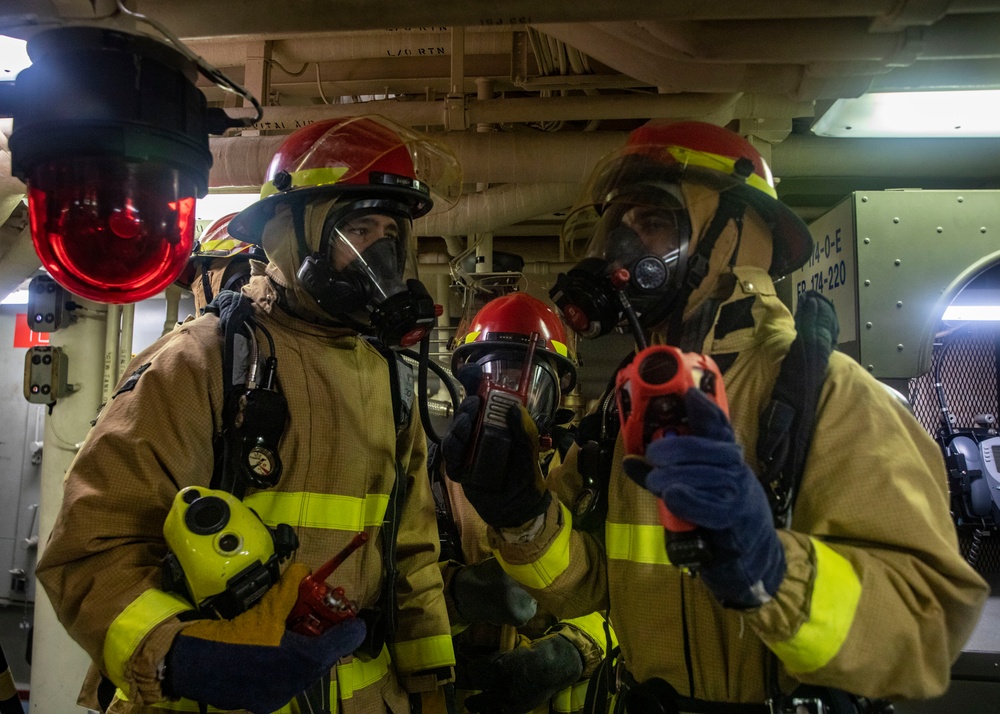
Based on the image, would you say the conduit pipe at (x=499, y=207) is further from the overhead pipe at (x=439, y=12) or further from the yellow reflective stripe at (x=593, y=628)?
the overhead pipe at (x=439, y=12)

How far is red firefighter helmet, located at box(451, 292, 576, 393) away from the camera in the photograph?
3150mm

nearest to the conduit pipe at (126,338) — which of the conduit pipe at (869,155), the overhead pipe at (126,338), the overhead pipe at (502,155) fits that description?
the overhead pipe at (126,338)

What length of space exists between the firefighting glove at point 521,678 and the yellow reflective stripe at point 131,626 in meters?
1.48

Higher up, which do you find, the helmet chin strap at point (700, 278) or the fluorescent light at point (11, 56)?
the fluorescent light at point (11, 56)

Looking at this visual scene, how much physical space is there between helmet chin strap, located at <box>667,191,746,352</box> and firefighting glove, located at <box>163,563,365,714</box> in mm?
1094

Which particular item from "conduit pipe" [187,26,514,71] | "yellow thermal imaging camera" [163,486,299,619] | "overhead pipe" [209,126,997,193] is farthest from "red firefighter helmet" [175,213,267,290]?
"yellow thermal imaging camera" [163,486,299,619]

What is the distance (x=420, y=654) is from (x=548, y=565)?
26.6 inches

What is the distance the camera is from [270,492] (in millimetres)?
1739

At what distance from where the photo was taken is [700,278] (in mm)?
1624

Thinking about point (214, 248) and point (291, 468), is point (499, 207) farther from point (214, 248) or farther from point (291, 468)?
point (291, 468)

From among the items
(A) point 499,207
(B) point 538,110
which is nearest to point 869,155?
(B) point 538,110

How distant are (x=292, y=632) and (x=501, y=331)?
1939 mm

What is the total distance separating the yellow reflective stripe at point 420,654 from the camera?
6.68 ft

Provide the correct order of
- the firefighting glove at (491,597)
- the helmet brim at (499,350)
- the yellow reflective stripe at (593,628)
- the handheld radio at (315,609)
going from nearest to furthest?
the handheld radio at (315,609) → the firefighting glove at (491,597) → the yellow reflective stripe at (593,628) → the helmet brim at (499,350)
